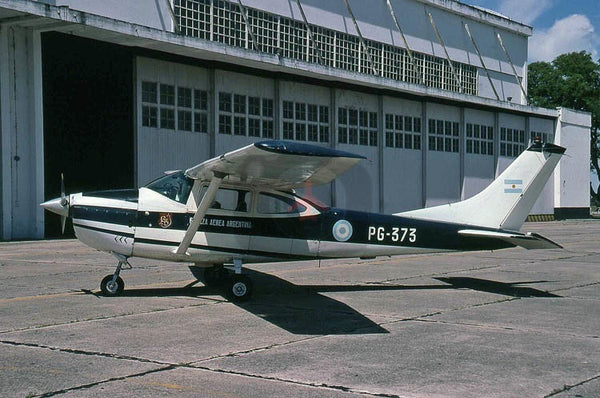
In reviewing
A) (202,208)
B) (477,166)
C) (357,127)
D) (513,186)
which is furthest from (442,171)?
(202,208)

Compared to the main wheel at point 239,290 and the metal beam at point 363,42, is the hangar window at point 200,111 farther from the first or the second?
the main wheel at point 239,290

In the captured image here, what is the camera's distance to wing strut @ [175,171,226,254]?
1059 cm

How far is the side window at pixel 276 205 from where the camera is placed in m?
11.8

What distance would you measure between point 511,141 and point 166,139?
32.4 m

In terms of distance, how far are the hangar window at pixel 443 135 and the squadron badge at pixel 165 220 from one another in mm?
38418

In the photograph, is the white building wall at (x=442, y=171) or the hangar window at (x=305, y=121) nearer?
the hangar window at (x=305, y=121)

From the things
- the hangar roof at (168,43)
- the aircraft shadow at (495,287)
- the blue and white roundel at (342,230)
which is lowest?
the aircraft shadow at (495,287)

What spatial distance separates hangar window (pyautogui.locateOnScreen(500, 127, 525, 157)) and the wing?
1806 inches

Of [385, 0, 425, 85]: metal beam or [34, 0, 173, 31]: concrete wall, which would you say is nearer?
[34, 0, 173, 31]: concrete wall

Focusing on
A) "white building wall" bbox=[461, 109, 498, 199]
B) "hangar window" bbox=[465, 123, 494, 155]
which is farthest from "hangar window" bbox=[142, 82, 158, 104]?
"hangar window" bbox=[465, 123, 494, 155]

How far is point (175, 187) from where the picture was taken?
38.4 feet

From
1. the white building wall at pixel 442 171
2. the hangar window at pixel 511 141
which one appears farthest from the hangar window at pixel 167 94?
the hangar window at pixel 511 141

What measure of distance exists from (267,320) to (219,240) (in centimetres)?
233

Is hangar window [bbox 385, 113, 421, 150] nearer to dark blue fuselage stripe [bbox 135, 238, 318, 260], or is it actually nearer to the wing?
dark blue fuselage stripe [bbox 135, 238, 318, 260]
